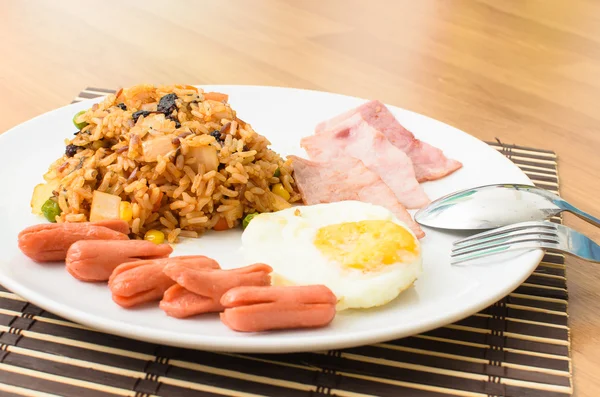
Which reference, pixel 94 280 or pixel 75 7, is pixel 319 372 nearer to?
pixel 94 280

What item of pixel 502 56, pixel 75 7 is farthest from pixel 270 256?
pixel 75 7

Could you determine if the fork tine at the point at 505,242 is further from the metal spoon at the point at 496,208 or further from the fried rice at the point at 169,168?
the fried rice at the point at 169,168

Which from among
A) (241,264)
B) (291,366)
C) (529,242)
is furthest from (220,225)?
(529,242)

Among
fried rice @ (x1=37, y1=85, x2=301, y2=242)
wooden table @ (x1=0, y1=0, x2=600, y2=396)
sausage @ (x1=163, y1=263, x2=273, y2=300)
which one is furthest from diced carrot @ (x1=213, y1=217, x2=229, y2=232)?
wooden table @ (x1=0, y1=0, x2=600, y2=396)

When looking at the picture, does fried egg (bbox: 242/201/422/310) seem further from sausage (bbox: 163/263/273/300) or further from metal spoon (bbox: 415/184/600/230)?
metal spoon (bbox: 415/184/600/230)

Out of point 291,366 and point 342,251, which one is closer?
point 291,366

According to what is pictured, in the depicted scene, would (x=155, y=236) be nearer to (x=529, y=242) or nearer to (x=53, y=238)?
(x=53, y=238)

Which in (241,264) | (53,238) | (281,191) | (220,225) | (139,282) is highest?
(281,191)

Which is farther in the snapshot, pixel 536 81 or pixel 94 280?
pixel 536 81
